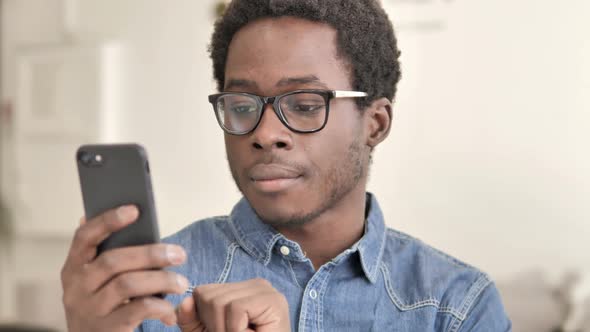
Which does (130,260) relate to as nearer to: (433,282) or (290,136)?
(290,136)

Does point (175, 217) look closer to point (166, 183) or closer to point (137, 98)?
point (166, 183)

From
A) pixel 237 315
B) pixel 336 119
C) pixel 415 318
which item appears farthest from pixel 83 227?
pixel 415 318

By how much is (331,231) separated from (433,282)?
182 mm

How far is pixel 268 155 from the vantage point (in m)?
0.93

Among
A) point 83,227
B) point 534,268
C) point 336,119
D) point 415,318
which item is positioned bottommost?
point 534,268

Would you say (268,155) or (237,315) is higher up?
(268,155)

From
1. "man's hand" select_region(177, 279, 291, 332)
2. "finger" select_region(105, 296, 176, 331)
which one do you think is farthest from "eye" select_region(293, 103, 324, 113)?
"finger" select_region(105, 296, 176, 331)

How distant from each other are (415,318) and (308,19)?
0.49 meters

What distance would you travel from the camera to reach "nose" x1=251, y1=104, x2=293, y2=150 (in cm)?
92

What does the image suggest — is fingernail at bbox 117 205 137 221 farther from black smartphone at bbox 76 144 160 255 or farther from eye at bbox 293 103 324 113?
eye at bbox 293 103 324 113

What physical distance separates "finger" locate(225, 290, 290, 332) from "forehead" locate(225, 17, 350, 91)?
316mm

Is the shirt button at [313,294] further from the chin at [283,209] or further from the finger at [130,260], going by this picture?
the finger at [130,260]

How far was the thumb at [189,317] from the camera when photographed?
2.56ft

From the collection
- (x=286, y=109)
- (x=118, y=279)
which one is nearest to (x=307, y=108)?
(x=286, y=109)
